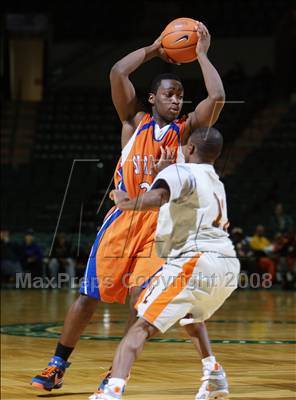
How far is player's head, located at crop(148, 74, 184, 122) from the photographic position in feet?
18.3

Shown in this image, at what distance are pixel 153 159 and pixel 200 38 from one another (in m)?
0.77

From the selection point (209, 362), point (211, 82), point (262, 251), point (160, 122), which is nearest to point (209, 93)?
point (211, 82)

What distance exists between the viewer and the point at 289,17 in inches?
1033

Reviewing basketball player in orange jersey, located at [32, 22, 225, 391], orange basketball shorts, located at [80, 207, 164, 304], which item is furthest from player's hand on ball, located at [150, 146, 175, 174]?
orange basketball shorts, located at [80, 207, 164, 304]

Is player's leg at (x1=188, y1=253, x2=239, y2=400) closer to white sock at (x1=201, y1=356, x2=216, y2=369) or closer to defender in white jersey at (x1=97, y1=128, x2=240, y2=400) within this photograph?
defender in white jersey at (x1=97, y1=128, x2=240, y2=400)

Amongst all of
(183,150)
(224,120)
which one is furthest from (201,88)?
(183,150)

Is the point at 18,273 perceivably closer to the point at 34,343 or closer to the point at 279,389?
the point at 34,343

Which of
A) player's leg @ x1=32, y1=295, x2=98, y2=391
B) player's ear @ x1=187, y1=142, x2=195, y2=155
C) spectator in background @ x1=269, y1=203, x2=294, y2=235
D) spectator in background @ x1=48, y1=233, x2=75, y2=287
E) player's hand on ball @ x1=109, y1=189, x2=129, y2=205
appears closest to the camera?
player's hand on ball @ x1=109, y1=189, x2=129, y2=205

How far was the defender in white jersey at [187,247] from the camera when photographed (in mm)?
4590

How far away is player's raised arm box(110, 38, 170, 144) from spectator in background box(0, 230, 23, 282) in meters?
12.3

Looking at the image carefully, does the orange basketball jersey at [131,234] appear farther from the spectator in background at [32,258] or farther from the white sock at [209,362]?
the spectator in background at [32,258]

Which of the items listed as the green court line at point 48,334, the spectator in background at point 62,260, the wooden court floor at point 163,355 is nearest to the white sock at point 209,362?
the wooden court floor at point 163,355

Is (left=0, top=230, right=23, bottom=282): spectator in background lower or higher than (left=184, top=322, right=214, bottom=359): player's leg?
lower

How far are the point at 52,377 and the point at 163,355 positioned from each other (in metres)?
2.13
